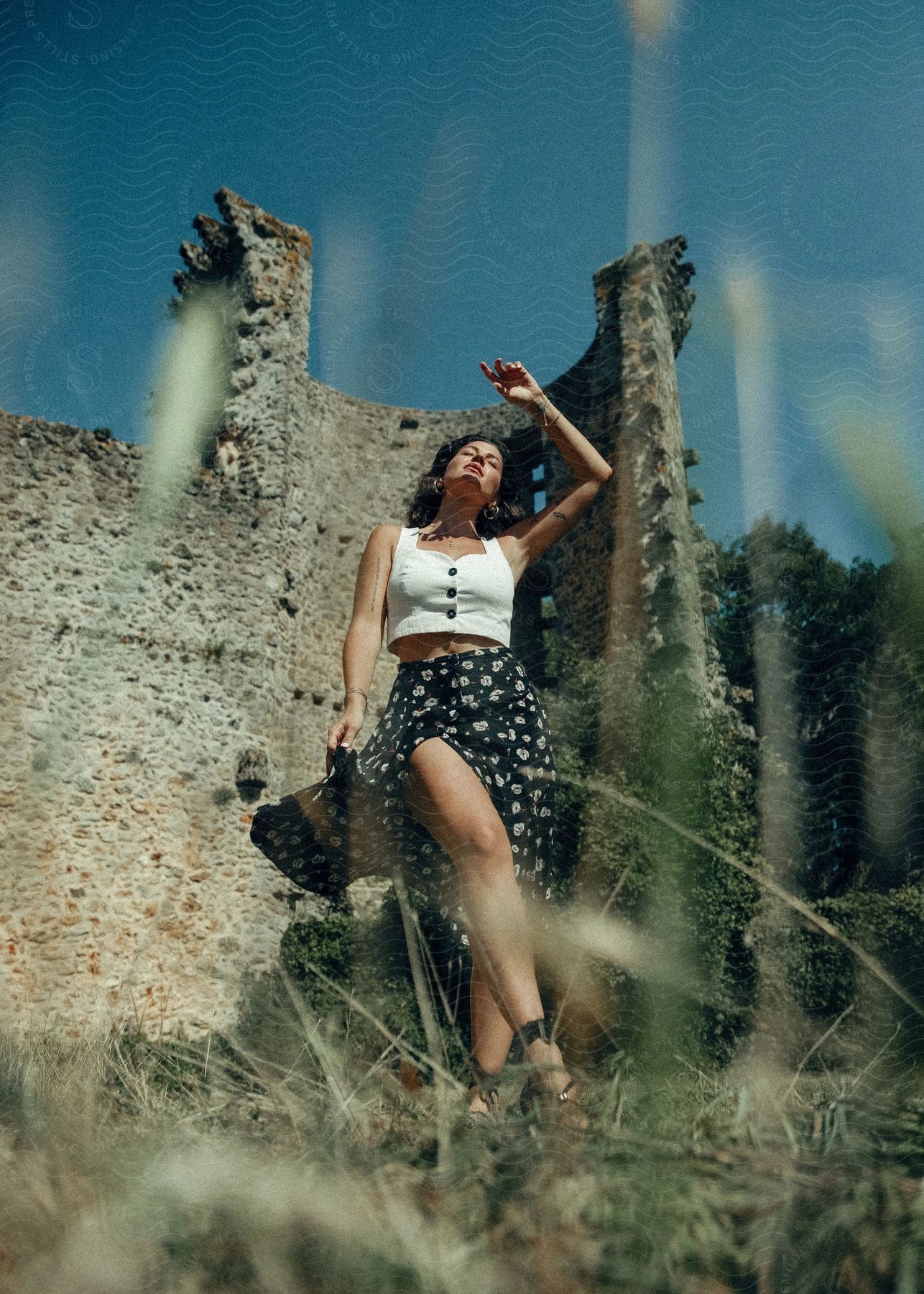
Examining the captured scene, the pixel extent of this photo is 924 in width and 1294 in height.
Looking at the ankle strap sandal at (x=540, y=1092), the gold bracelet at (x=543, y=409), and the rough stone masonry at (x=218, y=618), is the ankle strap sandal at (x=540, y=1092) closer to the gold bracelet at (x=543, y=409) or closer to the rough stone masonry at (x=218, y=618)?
the gold bracelet at (x=543, y=409)

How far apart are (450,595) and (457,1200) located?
5.31ft

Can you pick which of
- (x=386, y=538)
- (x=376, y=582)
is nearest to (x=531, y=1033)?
(x=376, y=582)

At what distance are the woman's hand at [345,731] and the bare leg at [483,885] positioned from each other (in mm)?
169

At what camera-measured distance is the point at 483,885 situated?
1964 mm

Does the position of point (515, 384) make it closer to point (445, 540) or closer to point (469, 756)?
point (445, 540)

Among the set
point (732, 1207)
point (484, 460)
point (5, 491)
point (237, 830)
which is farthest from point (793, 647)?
point (732, 1207)

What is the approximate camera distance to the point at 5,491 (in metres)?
7.77

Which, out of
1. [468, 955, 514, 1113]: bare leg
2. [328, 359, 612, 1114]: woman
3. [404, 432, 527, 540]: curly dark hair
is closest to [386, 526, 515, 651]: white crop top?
[328, 359, 612, 1114]: woman

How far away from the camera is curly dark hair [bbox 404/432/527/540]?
2.71m

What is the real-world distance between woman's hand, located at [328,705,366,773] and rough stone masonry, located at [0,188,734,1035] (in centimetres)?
436

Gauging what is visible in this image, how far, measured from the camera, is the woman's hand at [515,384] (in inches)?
102

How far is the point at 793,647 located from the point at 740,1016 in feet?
10.6

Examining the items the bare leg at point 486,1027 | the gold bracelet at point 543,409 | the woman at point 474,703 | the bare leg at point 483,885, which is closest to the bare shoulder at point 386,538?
the woman at point 474,703

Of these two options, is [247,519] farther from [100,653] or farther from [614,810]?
[614,810]
